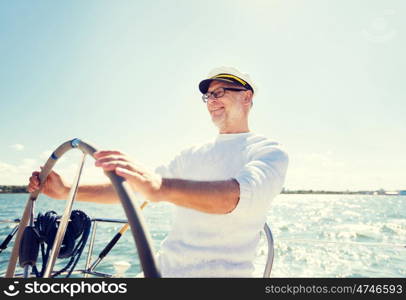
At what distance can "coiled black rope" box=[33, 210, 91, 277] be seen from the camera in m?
1.38

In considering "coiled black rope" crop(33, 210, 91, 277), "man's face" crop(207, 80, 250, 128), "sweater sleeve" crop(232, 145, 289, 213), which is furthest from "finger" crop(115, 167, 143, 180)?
"man's face" crop(207, 80, 250, 128)

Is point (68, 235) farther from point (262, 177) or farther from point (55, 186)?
point (262, 177)

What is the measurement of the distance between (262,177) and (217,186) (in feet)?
0.66

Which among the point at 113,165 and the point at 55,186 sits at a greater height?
the point at 55,186

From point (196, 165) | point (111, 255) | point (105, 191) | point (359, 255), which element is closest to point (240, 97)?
point (196, 165)

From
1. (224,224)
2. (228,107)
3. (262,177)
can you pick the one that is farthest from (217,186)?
(228,107)

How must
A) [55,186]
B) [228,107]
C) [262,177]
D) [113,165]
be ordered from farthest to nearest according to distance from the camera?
1. [228,107]
2. [55,186]
3. [262,177]
4. [113,165]

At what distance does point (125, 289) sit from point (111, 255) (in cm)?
932

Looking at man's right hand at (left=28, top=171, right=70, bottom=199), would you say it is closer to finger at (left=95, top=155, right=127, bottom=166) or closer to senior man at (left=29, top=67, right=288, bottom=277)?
senior man at (left=29, top=67, right=288, bottom=277)

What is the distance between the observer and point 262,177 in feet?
3.70

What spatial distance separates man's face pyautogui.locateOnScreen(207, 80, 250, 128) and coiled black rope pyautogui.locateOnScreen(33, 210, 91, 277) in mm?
917

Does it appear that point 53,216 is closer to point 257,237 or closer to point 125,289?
point 125,289

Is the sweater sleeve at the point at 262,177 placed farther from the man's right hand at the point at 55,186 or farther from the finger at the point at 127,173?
the man's right hand at the point at 55,186

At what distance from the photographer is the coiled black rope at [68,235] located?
1.38m
